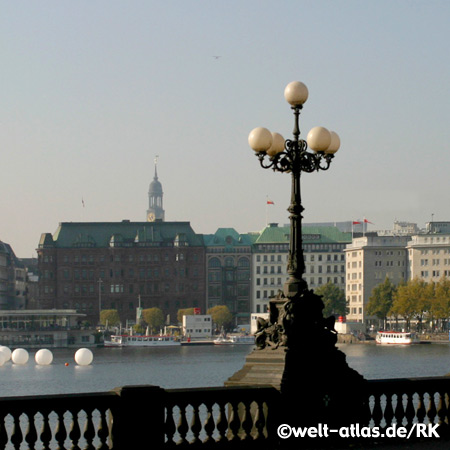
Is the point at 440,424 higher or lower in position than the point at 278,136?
lower

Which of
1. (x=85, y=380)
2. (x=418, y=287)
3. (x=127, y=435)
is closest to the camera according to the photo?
(x=127, y=435)

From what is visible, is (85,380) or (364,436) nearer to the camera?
(364,436)

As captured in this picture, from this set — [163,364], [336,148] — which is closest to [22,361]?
[163,364]

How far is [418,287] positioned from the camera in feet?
629

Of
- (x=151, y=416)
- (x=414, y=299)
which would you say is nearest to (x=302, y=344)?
(x=151, y=416)

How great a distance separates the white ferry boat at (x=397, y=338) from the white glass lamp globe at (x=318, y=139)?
162036 mm

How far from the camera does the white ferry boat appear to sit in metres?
185

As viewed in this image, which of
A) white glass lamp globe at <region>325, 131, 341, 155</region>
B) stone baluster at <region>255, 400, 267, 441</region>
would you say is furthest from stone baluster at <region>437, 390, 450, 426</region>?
white glass lamp globe at <region>325, 131, 341, 155</region>

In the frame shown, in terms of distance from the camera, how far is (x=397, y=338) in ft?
614

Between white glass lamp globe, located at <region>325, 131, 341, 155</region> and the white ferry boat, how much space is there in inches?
6355

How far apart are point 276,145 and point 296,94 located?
1021mm

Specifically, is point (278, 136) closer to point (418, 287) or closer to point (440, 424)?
point (440, 424)

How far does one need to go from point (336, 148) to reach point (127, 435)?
24.1 feet

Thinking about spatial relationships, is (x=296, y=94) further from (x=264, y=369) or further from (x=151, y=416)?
(x=151, y=416)
